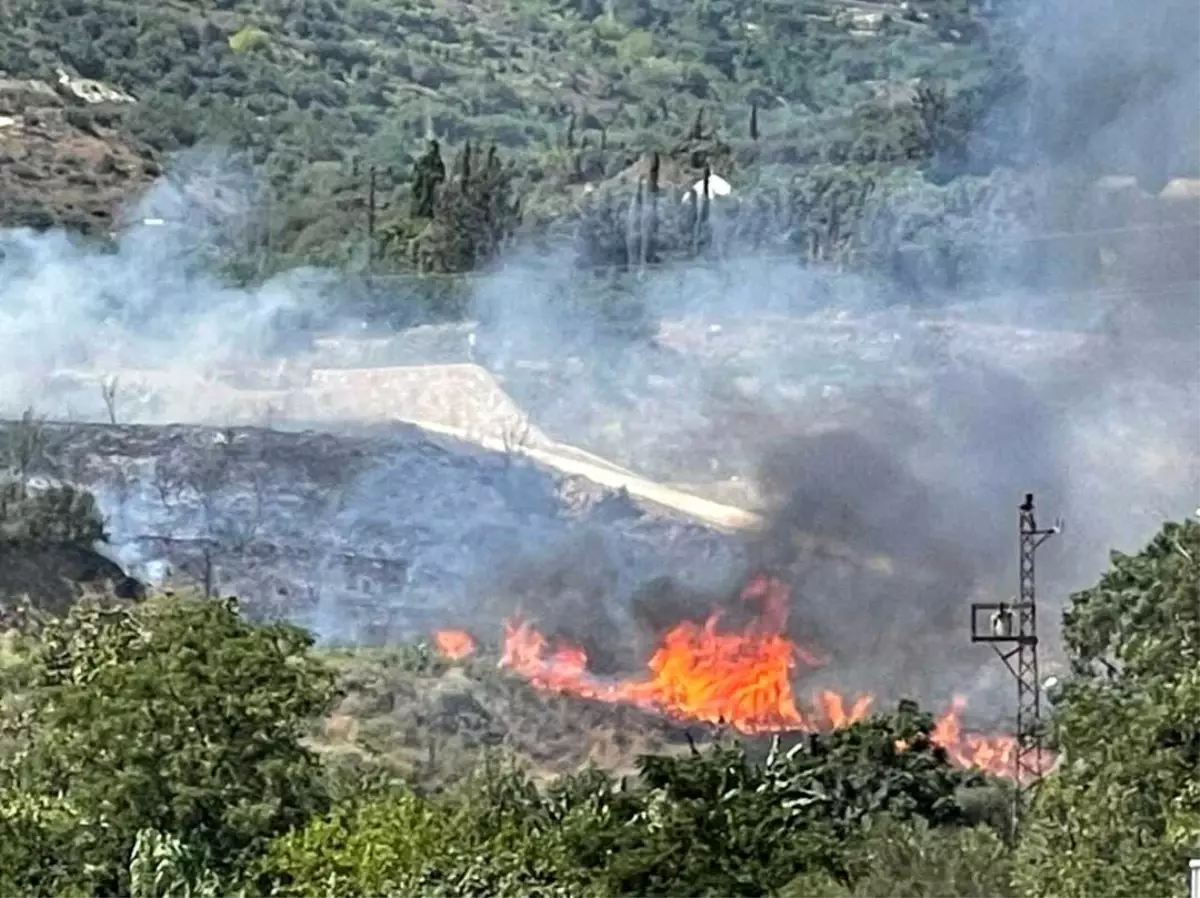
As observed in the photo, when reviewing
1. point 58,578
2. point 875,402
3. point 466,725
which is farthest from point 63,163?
point 875,402

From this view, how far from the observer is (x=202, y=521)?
32969 millimetres

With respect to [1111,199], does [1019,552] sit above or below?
below

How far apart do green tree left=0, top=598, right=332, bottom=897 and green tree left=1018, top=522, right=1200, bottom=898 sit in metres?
7.56

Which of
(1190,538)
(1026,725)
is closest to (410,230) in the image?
(1026,725)

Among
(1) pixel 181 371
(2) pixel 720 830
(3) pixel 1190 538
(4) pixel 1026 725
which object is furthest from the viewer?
(1) pixel 181 371

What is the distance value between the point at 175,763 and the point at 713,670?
887 cm

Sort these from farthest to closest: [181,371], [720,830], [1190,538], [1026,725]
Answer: [181,371] → [1026,725] → [1190,538] → [720,830]

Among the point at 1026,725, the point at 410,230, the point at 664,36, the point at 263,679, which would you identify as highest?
the point at 664,36

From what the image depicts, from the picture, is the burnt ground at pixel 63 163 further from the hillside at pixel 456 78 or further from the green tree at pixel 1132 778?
the green tree at pixel 1132 778

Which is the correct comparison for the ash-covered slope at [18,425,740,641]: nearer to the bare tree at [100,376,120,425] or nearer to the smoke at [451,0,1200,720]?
the bare tree at [100,376,120,425]

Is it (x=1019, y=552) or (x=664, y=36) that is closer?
(x=1019, y=552)

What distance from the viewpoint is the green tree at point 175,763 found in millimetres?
25250

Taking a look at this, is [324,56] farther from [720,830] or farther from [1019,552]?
[720,830]

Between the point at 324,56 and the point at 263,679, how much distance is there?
35.8 feet
